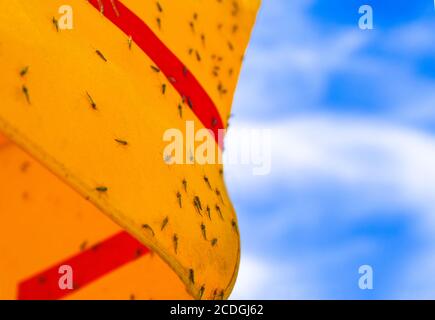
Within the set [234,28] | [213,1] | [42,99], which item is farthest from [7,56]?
[234,28]

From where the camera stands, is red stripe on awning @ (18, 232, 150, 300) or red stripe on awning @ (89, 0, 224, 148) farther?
red stripe on awning @ (89, 0, 224, 148)

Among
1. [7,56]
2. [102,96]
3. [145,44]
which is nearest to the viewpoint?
[7,56]

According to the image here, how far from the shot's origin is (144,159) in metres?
2.09

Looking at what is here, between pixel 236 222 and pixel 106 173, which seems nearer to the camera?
pixel 106 173

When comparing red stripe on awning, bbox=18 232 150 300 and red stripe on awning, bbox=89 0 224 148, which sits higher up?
red stripe on awning, bbox=89 0 224 148

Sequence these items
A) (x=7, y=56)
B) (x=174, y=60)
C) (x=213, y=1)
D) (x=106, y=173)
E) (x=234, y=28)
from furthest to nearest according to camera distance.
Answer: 1. (x=234, y=28)
2. (x=213, y=1)
3. (x=174, y=60)
4. (x=106, y=173)
5. (x=7, y=56)

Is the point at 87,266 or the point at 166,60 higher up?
the point at 166,60

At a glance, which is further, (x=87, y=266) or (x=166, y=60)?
(x=166, y=60)

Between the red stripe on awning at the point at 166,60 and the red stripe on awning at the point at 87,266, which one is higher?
the red stripe on awning at the point at 166,60

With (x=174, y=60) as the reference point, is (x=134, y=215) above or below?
below

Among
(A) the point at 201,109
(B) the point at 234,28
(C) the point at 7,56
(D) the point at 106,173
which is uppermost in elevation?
(B) the point at 234,28

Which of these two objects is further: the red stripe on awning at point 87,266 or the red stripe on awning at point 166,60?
the red stripe on awning at point 166,60
